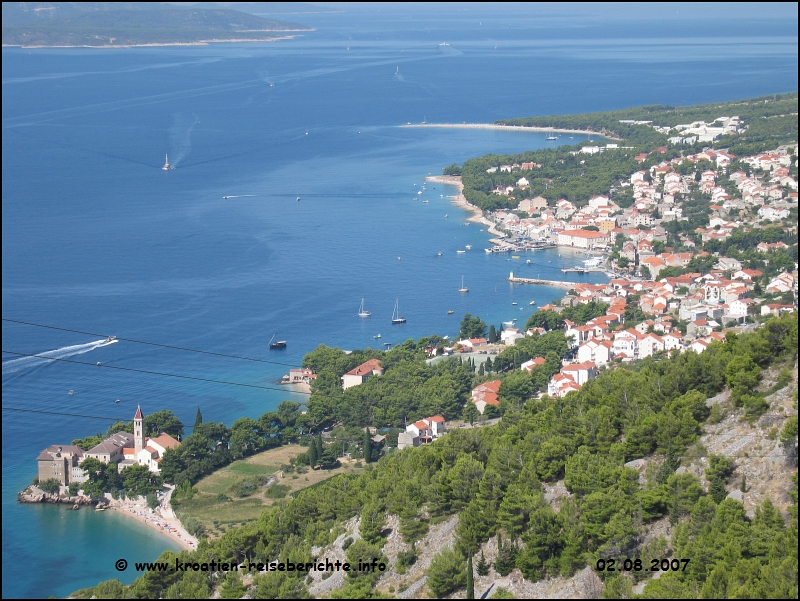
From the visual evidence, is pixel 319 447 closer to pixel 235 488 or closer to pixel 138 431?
pixel 235 488

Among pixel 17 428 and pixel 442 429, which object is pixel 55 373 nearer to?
pixel 17 428

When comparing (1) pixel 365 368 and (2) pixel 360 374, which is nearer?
(2) pixel 360 374

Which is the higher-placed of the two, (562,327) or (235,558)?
(235,558)

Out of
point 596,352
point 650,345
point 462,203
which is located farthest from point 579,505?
point 462,203

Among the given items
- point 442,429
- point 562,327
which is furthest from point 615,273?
point 442,429

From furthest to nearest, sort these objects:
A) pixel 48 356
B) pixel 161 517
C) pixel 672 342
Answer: pixel 48 356, pixel 672 342, pixel 161 517

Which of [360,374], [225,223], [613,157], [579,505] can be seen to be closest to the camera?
[579,505]

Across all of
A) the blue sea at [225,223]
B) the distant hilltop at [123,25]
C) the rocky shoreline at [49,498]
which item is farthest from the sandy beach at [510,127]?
the distant hilltop at [123,25]

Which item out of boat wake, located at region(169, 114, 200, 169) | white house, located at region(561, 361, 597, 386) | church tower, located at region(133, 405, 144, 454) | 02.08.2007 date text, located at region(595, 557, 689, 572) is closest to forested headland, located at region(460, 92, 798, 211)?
boat wake, located at region(169, 114, 200, 169)
